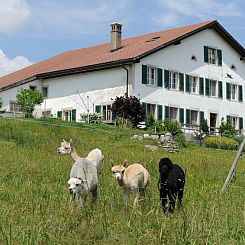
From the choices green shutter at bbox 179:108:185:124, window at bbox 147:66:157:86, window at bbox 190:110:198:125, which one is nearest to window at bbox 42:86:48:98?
window at bbox 147:66:157:86

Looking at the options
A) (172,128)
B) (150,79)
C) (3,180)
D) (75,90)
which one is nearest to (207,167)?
(3,180)

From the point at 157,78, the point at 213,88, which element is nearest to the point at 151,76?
the point at 157,78

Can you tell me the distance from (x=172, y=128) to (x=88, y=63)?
38.1 ft

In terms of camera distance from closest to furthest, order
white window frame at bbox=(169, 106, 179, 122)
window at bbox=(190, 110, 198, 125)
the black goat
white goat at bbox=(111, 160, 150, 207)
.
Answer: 1. the black goat
2. white goat at bbox=(111, 160, 150, 207)
3. white window frame at bbox=(169, 106, 179, 122)
4. window at bbox=(190, 110, 198, 125)

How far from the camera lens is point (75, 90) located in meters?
44.6

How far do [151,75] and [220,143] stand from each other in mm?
11336

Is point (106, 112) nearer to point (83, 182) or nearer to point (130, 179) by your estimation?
point (130, 179)

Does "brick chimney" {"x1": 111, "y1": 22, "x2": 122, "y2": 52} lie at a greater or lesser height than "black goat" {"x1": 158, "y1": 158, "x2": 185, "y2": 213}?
greater

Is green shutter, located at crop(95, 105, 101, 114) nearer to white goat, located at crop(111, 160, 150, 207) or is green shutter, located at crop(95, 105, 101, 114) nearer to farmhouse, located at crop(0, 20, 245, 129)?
farmhouse, located at crop(0, 20, 245, 129)

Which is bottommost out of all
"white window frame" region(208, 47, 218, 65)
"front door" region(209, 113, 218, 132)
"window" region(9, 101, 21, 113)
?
"front door" region(209, 113, 218, 132)

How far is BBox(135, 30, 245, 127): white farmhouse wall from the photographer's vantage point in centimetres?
4131

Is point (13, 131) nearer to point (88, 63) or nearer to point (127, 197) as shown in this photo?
point (127, 197)

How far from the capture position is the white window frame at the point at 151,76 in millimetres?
41219

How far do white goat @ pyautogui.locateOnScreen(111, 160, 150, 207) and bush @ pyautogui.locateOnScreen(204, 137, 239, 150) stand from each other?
2150 centimetres
